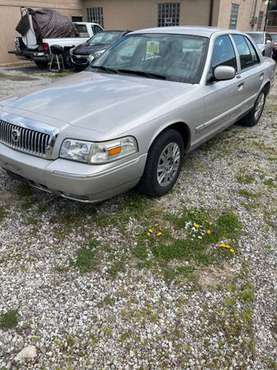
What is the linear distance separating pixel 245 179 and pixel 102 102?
208 centimetres

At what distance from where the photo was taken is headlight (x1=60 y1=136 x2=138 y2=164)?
7.94 ft

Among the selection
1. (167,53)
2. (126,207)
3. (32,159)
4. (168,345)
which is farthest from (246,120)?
(168,345)

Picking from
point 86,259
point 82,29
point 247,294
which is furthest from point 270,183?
point 82,29

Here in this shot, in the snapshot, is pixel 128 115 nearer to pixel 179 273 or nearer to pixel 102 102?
pixel 102 102

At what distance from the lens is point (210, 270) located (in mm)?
2455

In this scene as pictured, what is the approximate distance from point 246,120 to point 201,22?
11.8 metres

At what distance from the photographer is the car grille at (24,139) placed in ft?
8.38

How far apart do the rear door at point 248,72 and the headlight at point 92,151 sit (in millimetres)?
2600

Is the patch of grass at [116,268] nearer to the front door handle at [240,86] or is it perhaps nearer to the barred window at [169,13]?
the front door handle at [240,86]

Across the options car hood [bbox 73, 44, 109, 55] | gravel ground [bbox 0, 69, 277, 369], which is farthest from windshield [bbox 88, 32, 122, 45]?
gravel ground [bbox 0, 69, 277, 369]

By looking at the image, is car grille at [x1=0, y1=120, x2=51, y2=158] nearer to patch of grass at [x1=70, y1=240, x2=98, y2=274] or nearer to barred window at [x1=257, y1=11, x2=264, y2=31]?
patch of grass at [x1=70, y1=240, x2=98, y2=274]

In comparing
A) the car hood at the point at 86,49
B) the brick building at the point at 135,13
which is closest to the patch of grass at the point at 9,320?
the car hood at the point at 86,49

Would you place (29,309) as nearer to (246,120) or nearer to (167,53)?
(167,53)

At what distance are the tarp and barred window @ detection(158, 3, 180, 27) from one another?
521 centimetres
